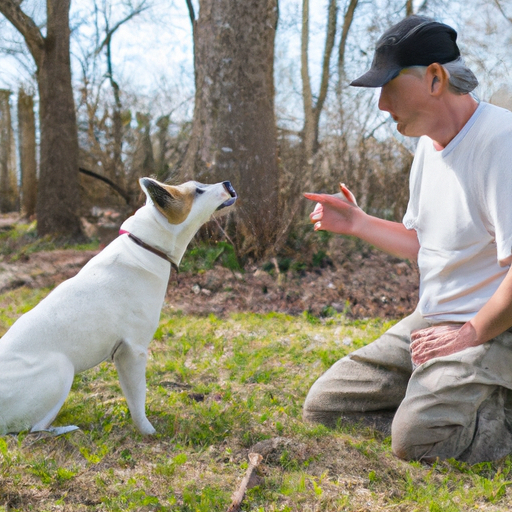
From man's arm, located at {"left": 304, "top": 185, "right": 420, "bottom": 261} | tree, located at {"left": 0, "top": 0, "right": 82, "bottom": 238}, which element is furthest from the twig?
tree, located at {"left": 0, "top": 0, "right": 82, "bottom": 238}

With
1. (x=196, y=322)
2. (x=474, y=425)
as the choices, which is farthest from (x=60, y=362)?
(x=196, y=322)

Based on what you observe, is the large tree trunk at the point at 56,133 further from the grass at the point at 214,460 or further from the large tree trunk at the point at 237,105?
the grass at the point at 214,460

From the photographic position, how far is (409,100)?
272cm

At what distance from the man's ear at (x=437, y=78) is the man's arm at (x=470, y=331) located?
37.0 inches

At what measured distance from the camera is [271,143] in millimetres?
7383

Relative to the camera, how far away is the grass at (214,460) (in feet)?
7.36

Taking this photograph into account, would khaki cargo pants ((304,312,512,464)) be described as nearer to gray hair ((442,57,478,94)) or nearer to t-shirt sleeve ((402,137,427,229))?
t-shirt sleeve ((402,137,427,229))

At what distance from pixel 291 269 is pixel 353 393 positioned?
11.7ft

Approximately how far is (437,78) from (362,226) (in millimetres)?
1036

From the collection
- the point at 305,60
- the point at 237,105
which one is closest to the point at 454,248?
the point at 237,105

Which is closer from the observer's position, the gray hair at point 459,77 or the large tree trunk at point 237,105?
the gray hair at point 459,77

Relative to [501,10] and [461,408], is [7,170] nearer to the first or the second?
[501,10]

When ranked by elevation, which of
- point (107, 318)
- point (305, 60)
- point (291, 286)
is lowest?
A: point (291, 286)

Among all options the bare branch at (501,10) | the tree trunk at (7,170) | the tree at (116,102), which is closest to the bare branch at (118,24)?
the tree at (116,102)
